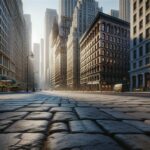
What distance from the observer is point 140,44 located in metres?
44.7

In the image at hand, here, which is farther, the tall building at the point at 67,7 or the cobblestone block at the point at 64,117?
the tall building at the point at 67,7

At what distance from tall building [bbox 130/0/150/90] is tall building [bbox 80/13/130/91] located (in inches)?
653

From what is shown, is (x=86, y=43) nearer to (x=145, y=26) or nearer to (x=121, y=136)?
(x=145, y=26)

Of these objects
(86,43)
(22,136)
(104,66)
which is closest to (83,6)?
(86,43)

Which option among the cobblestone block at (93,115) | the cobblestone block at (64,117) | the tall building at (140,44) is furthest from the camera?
the tall building at (140,44)

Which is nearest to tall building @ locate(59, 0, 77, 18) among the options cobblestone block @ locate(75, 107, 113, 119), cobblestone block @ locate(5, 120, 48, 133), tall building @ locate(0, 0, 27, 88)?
tall building @ locate(0, 0, 27, 88)

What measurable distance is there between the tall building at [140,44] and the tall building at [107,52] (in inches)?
653

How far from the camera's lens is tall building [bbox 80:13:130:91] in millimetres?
66688

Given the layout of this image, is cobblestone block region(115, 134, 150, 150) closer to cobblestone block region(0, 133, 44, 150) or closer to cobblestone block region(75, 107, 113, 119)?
cobblestone block region(0, 133, 44, 150)

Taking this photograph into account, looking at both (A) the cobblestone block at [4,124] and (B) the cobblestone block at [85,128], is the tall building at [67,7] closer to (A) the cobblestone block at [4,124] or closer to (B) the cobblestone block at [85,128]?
(A) the cobblestone block at [4,124]

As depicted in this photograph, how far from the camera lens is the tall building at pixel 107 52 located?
66.7 meters

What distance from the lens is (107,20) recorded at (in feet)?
226

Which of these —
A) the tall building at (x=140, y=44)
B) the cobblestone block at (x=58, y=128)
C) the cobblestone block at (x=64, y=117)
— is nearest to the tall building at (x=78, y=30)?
the tall building at (x=140, y=44)

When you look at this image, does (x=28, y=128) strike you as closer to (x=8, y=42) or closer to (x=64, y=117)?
(x=64, y=117)
